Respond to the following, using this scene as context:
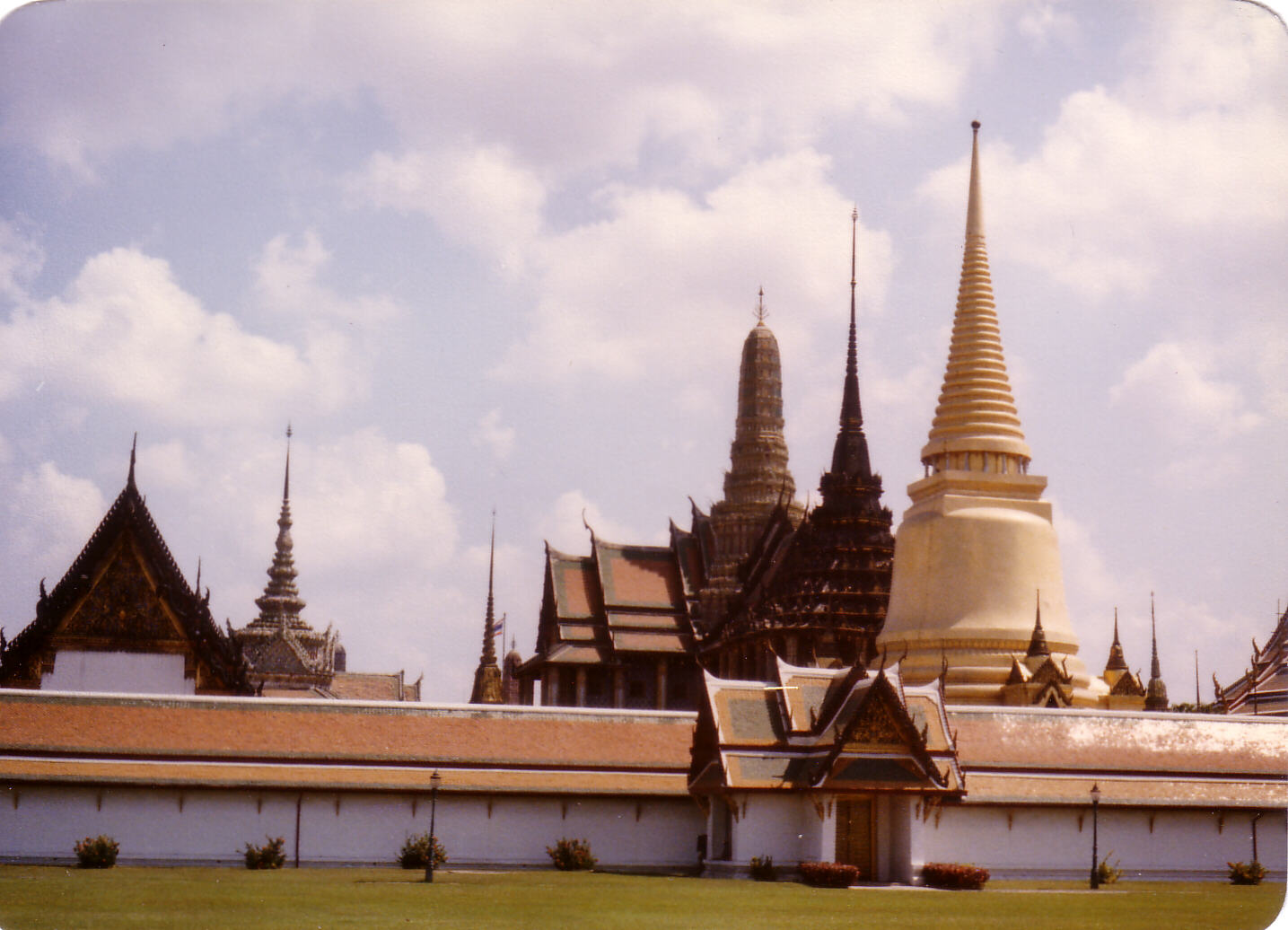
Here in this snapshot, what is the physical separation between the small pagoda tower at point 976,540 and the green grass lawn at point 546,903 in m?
12.4

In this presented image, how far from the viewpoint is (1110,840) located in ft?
106

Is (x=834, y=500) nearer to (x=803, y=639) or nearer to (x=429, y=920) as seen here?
(x=803, y=639)

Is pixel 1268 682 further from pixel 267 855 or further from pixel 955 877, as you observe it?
pixel 267 855

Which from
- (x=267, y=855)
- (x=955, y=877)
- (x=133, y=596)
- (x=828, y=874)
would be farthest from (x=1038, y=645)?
(x=133, y=596)

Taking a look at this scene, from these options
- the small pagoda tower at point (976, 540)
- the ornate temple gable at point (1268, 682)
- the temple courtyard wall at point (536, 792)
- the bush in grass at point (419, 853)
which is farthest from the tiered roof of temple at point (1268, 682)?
the bush in grass at point (419, 853)

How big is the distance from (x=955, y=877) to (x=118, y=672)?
18.6m

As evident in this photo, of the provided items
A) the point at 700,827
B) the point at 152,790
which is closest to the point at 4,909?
the point at 152,790

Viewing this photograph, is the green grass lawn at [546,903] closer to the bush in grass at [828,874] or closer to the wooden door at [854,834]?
the bush in grass at [828,874]

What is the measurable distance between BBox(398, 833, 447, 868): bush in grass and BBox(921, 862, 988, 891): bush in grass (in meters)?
8.50

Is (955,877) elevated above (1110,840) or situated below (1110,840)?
below

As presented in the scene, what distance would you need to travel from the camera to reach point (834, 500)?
5234 centimetres

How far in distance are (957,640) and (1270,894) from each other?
1462 centimetres

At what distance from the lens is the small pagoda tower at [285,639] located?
66.6 metres

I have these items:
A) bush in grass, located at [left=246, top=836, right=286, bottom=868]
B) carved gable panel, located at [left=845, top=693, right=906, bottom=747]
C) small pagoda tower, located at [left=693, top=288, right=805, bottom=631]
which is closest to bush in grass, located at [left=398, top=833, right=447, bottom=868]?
bush in grass, located at [left=246, top=836, right=286, bottom=868]
